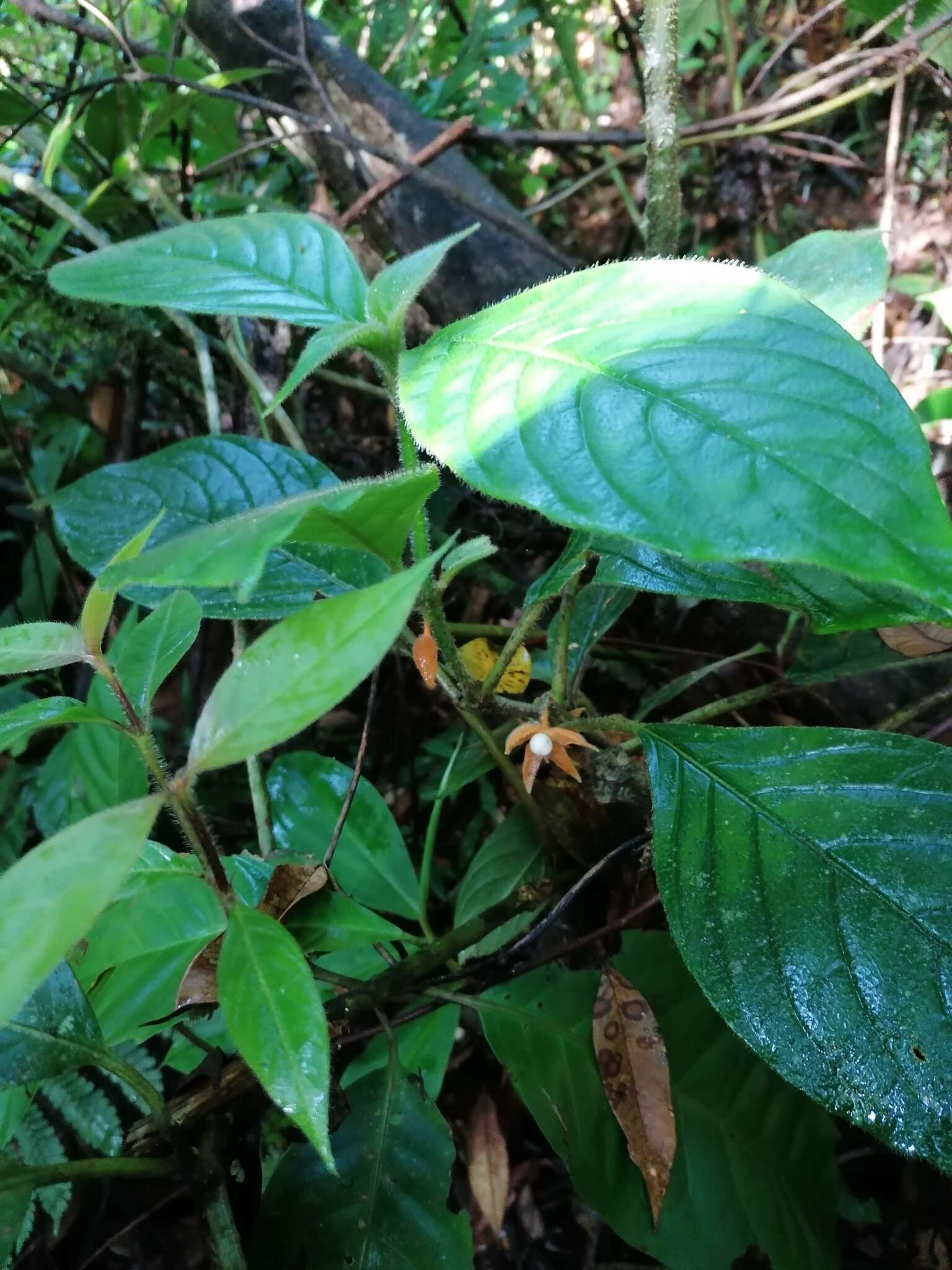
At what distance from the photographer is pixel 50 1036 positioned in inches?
25.2

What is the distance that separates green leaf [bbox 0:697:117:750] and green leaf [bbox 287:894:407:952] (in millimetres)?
303

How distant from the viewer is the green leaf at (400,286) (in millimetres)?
632

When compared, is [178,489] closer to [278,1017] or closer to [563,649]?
[563,649]

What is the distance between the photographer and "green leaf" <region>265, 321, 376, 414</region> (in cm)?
54

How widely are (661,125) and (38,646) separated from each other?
3.50ft

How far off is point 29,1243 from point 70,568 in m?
1.03

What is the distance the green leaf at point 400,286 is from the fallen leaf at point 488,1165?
96cm

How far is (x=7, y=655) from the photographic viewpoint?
49 cm

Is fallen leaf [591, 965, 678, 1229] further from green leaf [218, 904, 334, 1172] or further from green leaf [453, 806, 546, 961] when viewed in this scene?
green leaf [218, 904, 334, 1172]

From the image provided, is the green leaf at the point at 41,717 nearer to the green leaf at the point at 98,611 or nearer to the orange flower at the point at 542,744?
the green leaf at the point at 98,611

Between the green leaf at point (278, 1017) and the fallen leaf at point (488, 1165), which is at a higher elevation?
the green leaf at point (278, 1017)

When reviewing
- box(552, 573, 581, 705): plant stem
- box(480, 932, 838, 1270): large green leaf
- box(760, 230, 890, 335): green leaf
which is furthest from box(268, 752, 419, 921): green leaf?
box(760, 230, 890, 335): green leaf

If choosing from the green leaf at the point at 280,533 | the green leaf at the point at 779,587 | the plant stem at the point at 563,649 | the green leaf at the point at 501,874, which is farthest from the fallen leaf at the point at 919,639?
the green leaf at the point at 280,533

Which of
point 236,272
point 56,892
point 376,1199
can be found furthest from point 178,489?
point 376,1199
